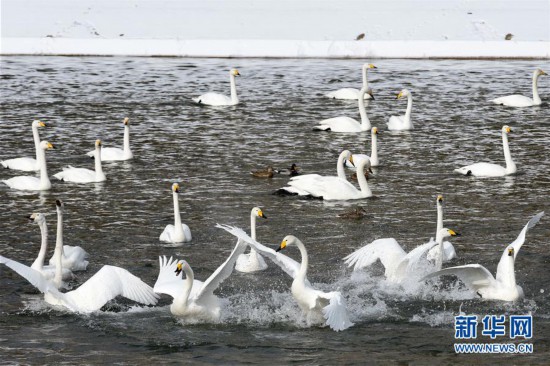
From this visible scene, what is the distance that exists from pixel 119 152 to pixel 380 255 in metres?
8.03

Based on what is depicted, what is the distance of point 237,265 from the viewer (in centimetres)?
1209

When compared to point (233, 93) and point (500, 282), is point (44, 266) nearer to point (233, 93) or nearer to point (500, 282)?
point (500, 282)

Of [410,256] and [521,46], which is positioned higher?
[521,46]

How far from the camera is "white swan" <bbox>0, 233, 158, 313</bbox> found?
1023cm

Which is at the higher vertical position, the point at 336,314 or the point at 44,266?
the point at 44,266

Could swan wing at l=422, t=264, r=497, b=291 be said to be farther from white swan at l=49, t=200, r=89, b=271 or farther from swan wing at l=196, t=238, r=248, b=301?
white swan at l=49, t=200, r=89, b=271

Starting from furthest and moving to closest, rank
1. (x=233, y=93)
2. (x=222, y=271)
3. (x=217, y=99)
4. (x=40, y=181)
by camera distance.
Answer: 1. (x=233, y=93)
2. (x=217, y=99)
3. (x=40, y=181)
4. (x=222, y=271)

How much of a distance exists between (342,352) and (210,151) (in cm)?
1007

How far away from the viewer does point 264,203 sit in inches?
599

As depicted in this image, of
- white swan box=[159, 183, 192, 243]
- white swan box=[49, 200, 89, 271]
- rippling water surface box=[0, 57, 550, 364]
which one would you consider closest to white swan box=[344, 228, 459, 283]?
rippling water surface box=[0, 57, 550, 364]

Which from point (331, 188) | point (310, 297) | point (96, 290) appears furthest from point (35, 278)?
point (331, 188)

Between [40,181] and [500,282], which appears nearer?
[500,282]

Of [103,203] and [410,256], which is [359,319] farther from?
[103,203]

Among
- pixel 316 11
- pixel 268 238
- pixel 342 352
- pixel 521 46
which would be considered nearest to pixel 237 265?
pixel 268 238
